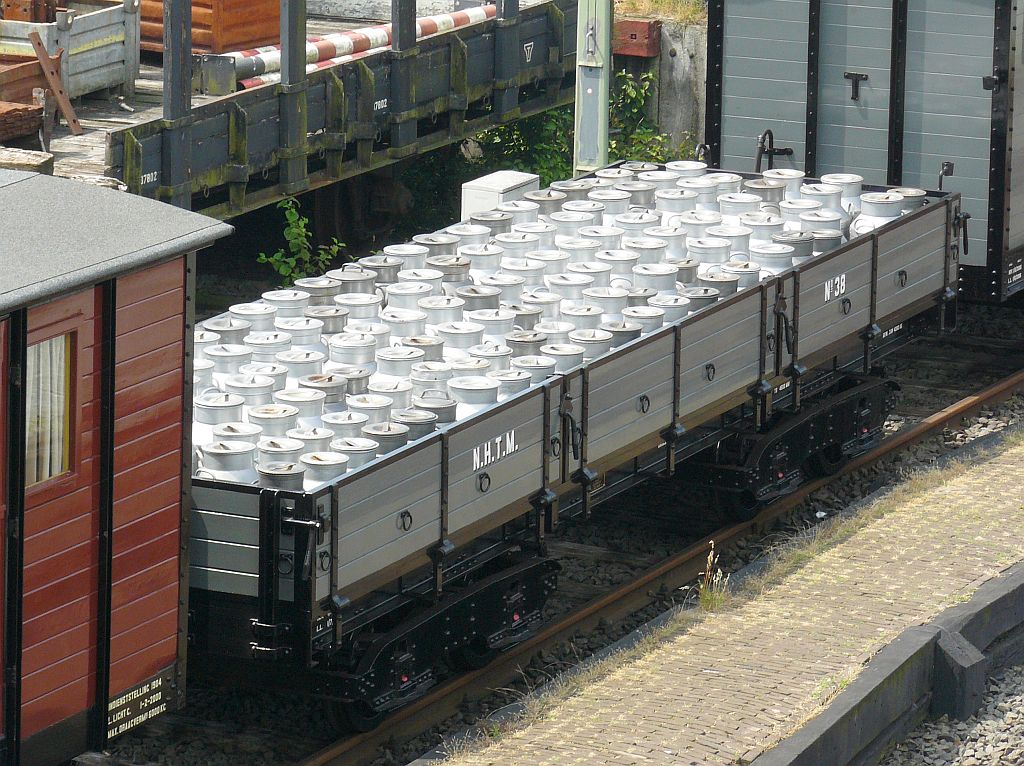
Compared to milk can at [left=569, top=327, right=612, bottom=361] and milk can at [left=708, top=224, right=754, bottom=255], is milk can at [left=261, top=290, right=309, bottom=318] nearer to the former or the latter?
milk can at [left=569, top=327, right=612, bottom=361]

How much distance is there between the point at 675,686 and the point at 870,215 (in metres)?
5.08

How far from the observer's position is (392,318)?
419 inches

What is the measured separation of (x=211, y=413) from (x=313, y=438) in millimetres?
622

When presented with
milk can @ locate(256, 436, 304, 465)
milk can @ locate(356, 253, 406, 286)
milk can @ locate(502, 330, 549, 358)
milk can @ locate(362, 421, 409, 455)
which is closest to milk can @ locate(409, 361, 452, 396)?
milk can @ locate(502, 330, 549, 358)

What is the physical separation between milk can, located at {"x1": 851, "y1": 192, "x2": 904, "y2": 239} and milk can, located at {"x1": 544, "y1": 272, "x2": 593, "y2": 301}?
2.63 metres

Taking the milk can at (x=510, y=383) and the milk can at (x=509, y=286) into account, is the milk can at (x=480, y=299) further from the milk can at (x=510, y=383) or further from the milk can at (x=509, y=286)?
the milk can at (x=510, y=383)

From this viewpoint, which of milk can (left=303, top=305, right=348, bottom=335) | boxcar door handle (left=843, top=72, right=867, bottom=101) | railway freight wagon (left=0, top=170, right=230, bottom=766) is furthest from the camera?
boxcar door handle (left=843, top=72, right=867, bottom=101)

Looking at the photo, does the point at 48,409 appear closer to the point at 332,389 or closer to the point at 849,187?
the point at 332,389

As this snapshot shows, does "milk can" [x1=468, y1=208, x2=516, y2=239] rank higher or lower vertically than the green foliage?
higher

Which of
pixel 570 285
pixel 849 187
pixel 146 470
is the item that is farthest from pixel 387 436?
pixel 849 187

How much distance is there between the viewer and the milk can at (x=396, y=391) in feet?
31.7

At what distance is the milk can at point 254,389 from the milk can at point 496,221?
3.40 m

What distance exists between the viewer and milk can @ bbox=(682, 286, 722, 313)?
11414mm

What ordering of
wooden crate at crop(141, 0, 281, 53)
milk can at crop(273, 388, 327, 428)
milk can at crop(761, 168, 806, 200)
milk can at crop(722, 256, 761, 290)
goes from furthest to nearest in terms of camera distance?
wooden crate at crop(141, 0, 281, 53) → milk can at crop(761, 168, 806, 200) → milk can at crop(722, 256, 761, 290) → milk can at crop(273, 388, 327, 428)
